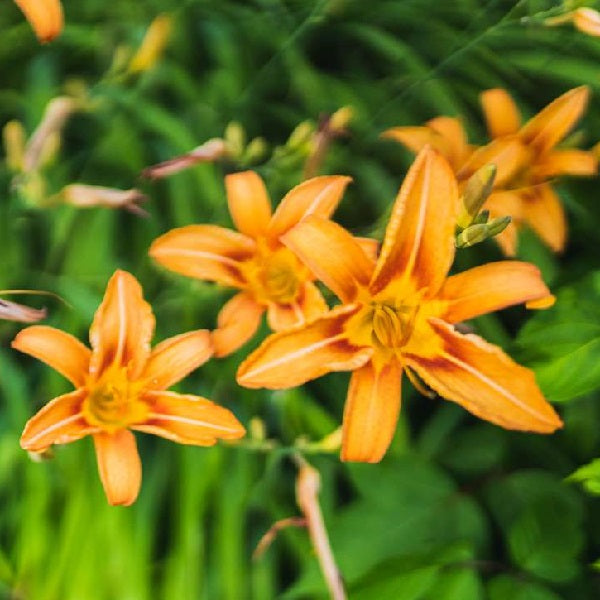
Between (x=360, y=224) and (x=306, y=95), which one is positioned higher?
(x=306, y=95)

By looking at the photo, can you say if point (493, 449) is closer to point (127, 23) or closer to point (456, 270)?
point (456, 270)

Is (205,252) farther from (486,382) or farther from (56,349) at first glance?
(486,382)

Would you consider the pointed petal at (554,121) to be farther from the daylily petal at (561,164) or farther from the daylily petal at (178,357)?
the daylily petal at (178,357)

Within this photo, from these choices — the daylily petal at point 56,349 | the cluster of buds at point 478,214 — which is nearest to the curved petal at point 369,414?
the cluster of buds at point 478,214

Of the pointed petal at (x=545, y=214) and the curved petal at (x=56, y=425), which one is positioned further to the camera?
the pointed petal at (x=545, y=214)

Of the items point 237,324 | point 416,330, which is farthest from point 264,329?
point 416,330

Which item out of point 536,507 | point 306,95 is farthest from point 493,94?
point 536,507
